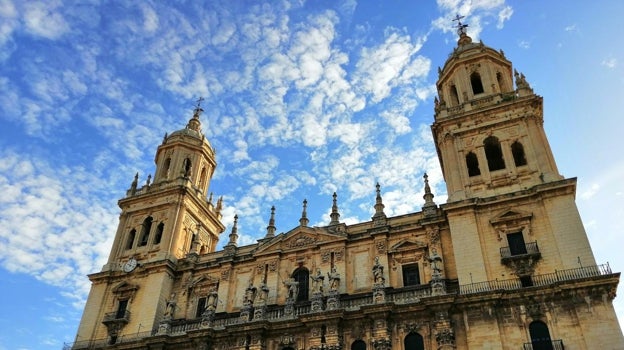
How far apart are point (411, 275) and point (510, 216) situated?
18.9 feet

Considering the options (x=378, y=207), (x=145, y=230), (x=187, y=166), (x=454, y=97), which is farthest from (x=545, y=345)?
(x=187, y=166)

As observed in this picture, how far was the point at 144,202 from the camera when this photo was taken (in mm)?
36438

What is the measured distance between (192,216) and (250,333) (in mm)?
12429

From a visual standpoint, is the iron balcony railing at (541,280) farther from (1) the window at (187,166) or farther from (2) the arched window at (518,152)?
(1) the window at (187,166)

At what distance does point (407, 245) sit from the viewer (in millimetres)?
27391

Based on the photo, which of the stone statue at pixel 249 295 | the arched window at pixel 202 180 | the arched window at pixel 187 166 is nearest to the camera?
the stone statue at pixel 249 295

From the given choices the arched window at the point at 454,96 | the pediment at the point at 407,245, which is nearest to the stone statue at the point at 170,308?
the pediment at the point at 407,245

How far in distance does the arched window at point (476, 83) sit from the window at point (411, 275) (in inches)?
499

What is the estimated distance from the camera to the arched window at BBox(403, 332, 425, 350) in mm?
23655

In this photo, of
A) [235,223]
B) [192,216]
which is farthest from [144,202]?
[235,223]

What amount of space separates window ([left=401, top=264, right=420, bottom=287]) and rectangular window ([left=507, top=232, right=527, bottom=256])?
4760 mm

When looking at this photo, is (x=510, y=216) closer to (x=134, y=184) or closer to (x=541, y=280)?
(x=541, y=280)

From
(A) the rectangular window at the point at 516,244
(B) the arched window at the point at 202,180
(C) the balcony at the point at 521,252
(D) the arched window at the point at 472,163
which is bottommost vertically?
(C) the balcony at the point at 521,252

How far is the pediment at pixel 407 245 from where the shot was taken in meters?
27.1
